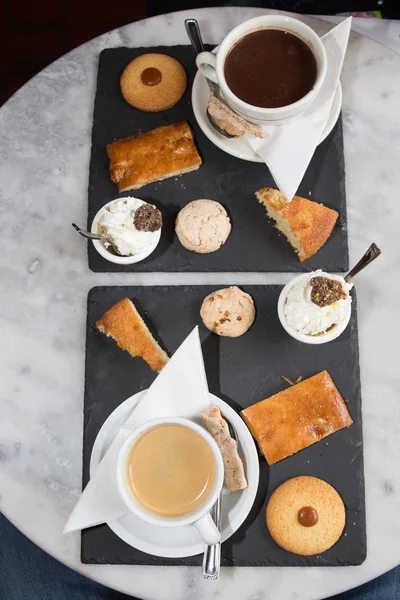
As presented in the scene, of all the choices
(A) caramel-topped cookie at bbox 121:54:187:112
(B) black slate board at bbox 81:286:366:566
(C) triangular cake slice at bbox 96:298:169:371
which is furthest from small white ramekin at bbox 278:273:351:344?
(A) caramel-topped cookie at bbox 121:54:187:112

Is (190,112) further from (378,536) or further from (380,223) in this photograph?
(378,536)

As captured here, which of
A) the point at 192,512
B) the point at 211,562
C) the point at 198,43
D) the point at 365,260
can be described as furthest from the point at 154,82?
the point at 211,562

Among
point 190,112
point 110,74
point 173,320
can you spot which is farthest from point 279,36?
point 173,320

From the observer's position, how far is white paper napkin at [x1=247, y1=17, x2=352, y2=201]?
2115mm

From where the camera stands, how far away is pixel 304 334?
7.07 ft

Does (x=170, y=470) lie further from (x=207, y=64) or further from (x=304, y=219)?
(x=207, y=64)

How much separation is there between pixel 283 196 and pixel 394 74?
55 cm

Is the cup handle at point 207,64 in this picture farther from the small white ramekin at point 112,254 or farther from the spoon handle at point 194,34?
the small white ramekin at point 112,254

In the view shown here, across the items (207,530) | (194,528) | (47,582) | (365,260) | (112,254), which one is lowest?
(47,582)

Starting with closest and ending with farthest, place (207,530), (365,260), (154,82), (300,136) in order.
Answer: (207,530) < (365,260) < (300,136) < (154,82)

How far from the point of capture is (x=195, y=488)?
1932 millimetres

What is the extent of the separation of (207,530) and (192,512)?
62 mm

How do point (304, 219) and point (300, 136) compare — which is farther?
point (304, 219)

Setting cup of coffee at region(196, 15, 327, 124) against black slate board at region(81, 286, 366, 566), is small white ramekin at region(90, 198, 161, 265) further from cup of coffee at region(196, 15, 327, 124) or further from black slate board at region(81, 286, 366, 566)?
cup of coffee at region(196, 15, 327, 124)
